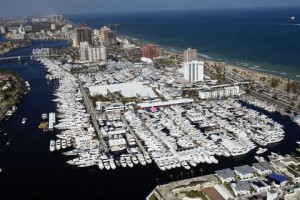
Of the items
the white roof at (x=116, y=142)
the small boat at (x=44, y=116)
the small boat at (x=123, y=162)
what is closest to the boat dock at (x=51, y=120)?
the small boat at (x=44, y=116)

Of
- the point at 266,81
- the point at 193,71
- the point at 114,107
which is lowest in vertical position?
the point at 114,107

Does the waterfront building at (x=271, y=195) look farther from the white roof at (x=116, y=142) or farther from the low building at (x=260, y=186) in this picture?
the white roof at (x=116, y=142)

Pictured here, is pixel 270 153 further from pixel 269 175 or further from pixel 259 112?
pixel 259 112

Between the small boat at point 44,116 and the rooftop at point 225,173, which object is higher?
the small boat at point 44,116

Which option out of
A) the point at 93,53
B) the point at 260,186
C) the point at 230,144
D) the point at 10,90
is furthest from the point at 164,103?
the point at 93,53

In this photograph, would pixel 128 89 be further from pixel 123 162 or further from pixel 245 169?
pixel 245 169

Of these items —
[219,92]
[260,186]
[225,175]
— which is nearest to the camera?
[260,186]

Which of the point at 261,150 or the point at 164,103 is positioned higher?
the point at 164,103
